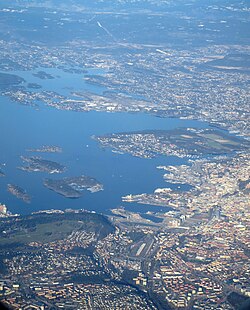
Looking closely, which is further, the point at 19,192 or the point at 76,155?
the point at 76,155

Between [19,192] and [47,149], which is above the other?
[19,192]

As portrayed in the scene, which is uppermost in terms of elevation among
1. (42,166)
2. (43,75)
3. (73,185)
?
(73,185)

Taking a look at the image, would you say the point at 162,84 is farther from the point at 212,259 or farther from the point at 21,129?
the point at 212,259

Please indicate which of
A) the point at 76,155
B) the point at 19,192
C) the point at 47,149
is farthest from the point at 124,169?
the point at 19,192

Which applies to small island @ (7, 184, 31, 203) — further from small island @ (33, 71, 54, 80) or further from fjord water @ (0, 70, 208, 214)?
small island @ (33, 71, 54, 80)

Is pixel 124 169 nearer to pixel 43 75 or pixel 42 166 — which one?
pixel 42 166

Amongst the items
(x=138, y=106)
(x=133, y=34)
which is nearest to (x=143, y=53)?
(x=133, y=34)
